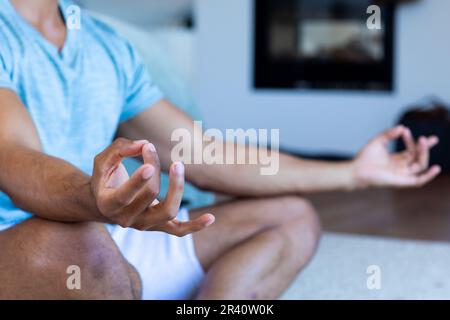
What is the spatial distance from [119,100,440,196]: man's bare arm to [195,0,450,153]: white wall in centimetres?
286

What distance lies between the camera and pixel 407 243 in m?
2.25

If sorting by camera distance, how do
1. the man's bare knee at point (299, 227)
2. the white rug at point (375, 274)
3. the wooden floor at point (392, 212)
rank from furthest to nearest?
1. the wooden floor at point (392, 212)
2. the white rug at point (375, 274)
3. the man's bare knee at point (299, 227)

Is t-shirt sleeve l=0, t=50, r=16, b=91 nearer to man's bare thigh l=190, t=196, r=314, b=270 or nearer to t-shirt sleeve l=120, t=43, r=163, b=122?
t-shirt sleeve l=120, t=43, r=163, b=122

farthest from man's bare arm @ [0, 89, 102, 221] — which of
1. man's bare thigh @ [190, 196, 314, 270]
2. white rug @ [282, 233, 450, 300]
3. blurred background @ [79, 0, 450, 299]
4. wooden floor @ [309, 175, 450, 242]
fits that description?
blurred background @ [79, 0, 450, 299]

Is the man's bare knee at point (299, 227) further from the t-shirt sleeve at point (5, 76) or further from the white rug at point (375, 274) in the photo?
the t-shirt sleeve at point (5, 76)

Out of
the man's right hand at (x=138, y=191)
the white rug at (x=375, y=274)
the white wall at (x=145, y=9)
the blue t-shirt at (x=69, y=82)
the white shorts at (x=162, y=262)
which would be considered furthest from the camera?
the white wall at (x=145, y=9)

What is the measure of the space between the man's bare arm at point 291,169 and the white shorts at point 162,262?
5.2 inches

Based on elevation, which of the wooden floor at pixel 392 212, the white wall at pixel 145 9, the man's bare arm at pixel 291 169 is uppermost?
the white wall at pixel 145 9

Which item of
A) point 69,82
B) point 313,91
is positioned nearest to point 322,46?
point 313,91

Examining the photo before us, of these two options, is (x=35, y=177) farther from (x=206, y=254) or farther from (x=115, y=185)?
(x=206, y=254)

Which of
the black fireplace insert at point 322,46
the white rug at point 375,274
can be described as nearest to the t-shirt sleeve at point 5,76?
the white rug at point 375,274

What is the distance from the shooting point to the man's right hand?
67cm

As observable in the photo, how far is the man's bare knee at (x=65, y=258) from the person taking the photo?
950 millimetres

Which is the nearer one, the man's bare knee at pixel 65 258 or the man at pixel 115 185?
the man at pixel 115 185
